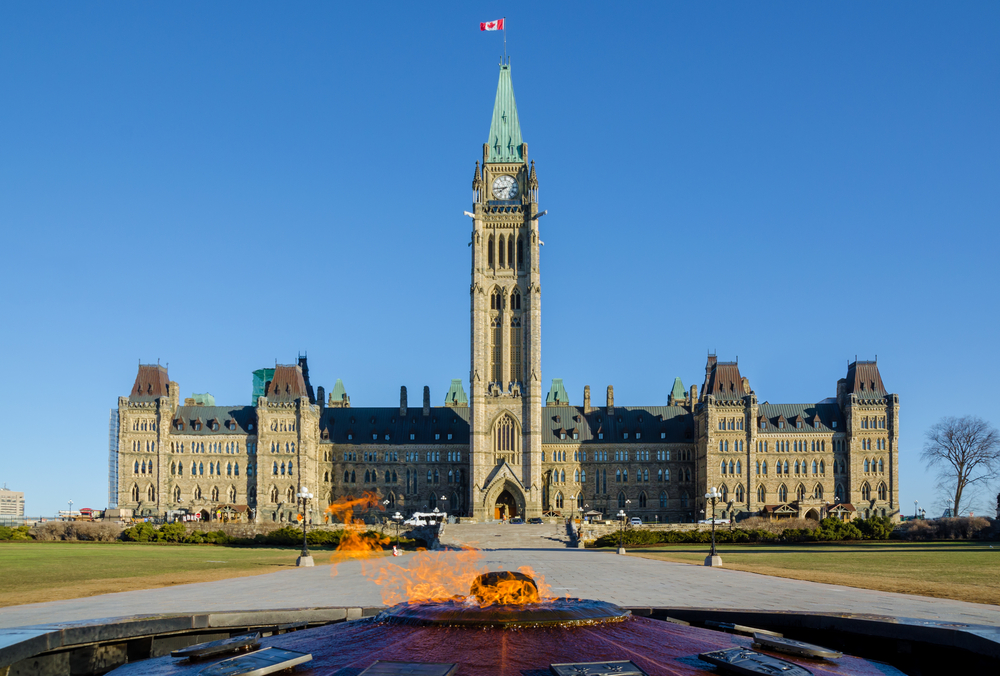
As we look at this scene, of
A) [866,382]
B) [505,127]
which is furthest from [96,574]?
[866,382]

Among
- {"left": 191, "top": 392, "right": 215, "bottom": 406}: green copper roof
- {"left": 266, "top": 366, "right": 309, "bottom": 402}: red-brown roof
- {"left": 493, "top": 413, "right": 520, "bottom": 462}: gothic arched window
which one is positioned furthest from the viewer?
{"left": 191, "top": 392, "right": 215, "bottom": 406}: green copper roof

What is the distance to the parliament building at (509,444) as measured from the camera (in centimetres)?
10094

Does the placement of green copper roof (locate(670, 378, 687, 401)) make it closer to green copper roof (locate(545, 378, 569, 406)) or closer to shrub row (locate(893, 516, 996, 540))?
green copper roof (locate(545, 378, 569, 406))

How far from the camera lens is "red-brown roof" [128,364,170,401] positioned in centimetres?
10712

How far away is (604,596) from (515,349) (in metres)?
81.4

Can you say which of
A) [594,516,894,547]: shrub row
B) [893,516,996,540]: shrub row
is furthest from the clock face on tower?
[893,516,996,540]: shrub row

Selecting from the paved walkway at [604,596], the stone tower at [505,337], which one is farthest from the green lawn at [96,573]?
the stone tower at [505,337]

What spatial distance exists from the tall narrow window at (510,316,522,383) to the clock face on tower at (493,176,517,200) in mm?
13617

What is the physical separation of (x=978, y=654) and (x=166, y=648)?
730 centimetres

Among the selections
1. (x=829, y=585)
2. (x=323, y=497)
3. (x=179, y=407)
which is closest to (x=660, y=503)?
(x=323, y=497)

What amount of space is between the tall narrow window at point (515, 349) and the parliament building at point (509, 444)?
0.73 ft

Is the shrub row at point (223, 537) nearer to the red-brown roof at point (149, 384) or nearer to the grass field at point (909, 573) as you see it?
the grass field at point (909, 573)

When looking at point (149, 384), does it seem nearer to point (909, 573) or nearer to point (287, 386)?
point (287, 386)

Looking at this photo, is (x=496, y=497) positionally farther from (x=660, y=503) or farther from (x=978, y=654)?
(x=978, y=654)
